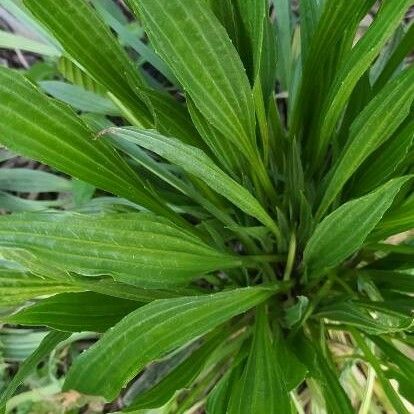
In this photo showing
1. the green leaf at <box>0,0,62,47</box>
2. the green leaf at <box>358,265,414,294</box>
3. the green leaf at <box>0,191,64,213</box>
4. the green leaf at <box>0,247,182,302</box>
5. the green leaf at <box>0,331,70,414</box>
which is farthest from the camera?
the green leaf at <box>0,191,64,213</box>

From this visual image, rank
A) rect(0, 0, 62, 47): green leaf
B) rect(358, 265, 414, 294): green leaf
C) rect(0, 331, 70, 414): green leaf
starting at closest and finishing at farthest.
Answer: rect(0, 331, 70, 414): green leaf < rect(358, 265, 414, 294): green leaf < rect(0, 0, 62, 47): green leaf

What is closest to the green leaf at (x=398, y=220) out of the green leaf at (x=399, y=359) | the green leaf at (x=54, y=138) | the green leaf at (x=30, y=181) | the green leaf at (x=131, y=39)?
the green leaf at (x=399, y=359)

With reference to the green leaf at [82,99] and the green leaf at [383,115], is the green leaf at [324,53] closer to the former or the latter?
the green leaf at [383,115]

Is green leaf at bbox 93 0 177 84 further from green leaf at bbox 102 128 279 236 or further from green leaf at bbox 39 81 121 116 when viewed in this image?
green leaf at bbox 102 128 279 236

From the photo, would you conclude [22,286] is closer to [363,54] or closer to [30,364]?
[30,364]

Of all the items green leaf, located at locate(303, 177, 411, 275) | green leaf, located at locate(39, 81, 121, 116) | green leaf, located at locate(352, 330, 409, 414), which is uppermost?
green leaf, located at locate(39, 81, 121, 116)

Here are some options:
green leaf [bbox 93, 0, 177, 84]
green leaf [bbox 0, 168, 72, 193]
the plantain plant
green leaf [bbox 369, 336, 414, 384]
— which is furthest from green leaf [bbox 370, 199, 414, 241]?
green leaf [bbox 0, 168, 72, 193]

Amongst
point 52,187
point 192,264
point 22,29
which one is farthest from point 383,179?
point 22,29
